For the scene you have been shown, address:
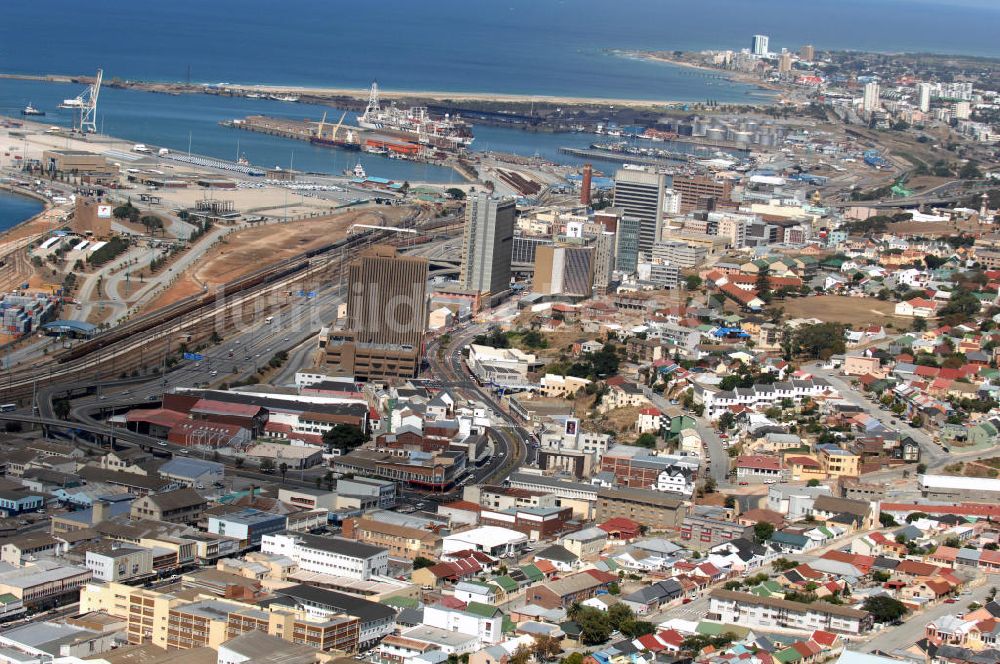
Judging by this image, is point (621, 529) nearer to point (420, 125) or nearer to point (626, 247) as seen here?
point (626, 247)

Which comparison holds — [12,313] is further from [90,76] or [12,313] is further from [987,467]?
[90,76]

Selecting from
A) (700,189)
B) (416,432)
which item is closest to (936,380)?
(416,432)

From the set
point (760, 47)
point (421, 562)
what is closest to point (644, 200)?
point (421, 562)

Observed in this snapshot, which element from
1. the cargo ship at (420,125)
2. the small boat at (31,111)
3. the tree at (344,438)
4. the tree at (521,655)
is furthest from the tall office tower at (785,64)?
the tree at (521,655)

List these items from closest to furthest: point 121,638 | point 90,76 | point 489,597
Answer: point 121,638 < point 489,597 < point 90,76

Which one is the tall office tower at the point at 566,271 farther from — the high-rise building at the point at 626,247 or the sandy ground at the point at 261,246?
the sandy ground at the point at 261,246

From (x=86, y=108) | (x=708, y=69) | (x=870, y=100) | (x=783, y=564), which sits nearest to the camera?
(x=783, y=564)

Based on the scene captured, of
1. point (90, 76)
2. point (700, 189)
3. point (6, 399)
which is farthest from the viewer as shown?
point (90, 76)
